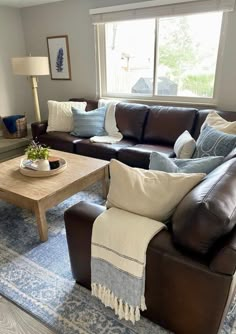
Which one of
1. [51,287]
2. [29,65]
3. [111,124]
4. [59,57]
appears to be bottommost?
[51,287]

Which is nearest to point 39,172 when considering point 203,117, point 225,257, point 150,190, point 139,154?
point 139,154

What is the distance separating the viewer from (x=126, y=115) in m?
3.40

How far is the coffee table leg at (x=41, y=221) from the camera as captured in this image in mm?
1962

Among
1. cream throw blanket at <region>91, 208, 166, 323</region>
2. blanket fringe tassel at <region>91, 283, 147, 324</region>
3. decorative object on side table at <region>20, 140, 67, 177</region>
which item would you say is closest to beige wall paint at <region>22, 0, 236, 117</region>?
decorative object on side table at <region>20, 140, 67, 177</region>

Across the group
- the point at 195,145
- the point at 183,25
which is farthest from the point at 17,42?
the point at 195,145

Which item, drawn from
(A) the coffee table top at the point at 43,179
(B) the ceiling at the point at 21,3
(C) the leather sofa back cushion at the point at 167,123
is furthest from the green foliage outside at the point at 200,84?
(B) the ceiling at the point at 21,3

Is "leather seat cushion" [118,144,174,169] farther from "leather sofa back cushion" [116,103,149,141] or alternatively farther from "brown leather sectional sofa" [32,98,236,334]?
"brown leather sectional sofa" [32,98,236,334]

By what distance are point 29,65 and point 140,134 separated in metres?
1.87

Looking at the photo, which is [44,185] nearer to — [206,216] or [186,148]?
[186,148]

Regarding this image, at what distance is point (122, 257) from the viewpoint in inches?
47.9

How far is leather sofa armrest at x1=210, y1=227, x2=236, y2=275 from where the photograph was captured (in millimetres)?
990

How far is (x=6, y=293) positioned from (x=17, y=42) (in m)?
4.18

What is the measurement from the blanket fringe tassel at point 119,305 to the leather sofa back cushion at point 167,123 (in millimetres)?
2109

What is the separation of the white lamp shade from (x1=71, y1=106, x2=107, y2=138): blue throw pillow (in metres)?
0.80
